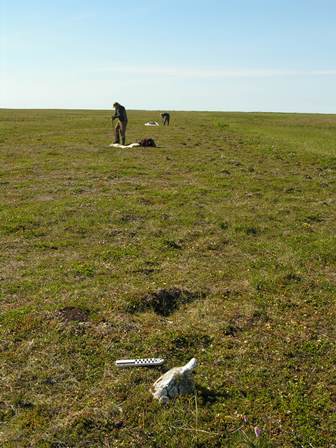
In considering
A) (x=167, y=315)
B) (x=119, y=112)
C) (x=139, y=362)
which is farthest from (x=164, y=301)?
(x=119, y=112)

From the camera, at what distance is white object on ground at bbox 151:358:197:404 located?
5754mm

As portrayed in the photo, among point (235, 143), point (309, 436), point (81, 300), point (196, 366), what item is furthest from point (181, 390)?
point (235, 143)

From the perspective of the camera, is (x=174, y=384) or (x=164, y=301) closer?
(x=174, y=384)

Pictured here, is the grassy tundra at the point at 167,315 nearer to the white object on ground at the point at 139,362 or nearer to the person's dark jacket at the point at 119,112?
the white object on ground at the point at 139,362

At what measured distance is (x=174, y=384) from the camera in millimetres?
5805

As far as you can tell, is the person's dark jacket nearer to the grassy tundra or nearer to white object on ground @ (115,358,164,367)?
the grassy tundra

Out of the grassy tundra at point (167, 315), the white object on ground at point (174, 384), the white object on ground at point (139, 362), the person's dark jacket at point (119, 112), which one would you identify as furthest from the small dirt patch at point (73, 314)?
the person's dark jacket at point (119, 112)

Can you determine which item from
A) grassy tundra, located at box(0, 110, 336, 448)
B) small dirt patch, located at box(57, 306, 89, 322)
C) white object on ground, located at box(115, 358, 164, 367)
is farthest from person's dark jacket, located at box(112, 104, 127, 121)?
white object on ground, located at box(115, 358, 164, 367)

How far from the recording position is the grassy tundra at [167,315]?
213 inches

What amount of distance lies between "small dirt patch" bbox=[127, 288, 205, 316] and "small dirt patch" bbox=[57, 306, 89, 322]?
79 cm

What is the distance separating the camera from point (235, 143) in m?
36.6

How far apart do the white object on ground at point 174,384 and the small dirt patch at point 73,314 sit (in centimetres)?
222

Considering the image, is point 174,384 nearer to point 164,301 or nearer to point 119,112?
point 164,301

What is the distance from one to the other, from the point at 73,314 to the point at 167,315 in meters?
1.62
